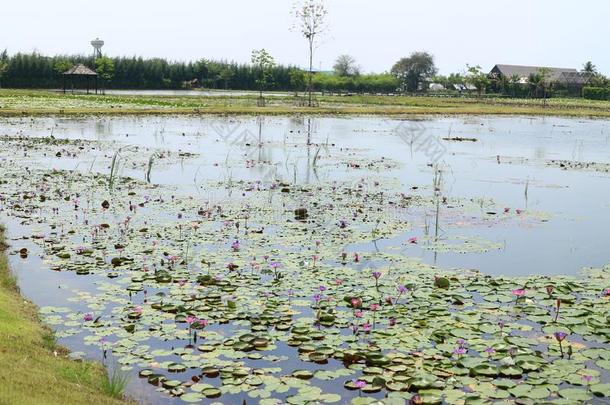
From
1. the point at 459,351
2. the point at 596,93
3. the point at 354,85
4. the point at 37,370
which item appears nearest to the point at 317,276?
the point at 459,351

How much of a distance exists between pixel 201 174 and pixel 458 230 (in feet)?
22.8

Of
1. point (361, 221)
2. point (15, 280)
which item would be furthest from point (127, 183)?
point (15, 280)

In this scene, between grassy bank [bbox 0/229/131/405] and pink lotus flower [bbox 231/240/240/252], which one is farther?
pink lotus flower [bbox 231/240/240/252]

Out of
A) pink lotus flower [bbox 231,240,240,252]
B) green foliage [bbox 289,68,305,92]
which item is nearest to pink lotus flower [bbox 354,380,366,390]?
pink lotus flower [bbox 231,240,240,252]

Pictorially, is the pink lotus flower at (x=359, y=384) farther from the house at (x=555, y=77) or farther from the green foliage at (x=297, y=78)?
the house at (x=555, y=77)

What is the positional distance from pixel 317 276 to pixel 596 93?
81.2m

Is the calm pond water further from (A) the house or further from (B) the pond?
(A) the house

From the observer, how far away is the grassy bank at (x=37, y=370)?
13.4ft

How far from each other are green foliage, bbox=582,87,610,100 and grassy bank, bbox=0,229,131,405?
3279 inches

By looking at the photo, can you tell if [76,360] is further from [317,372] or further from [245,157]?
[245,157]

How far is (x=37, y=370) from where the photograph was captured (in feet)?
15.1

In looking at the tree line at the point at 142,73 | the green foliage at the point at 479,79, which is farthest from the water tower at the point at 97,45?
the green foliage at the point at 479,79

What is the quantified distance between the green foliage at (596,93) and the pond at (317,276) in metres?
68.7

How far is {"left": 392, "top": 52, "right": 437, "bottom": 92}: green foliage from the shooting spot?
98438 mm
